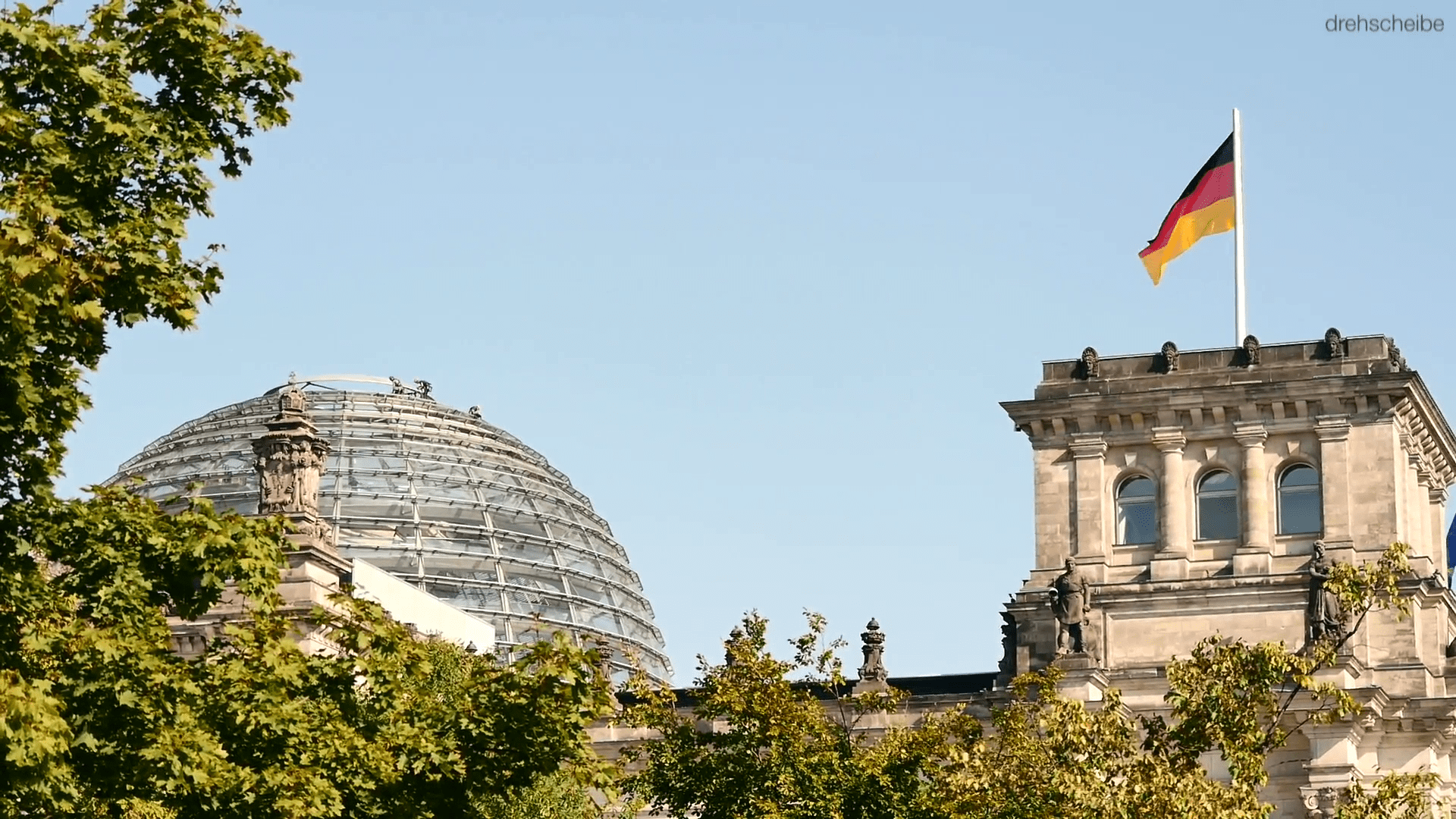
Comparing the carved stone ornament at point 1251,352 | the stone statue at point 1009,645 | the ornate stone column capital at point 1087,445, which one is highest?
the carved stone ornament at point 1251,352

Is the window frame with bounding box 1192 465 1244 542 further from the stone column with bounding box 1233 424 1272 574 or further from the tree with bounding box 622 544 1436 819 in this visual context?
the tree with bounding box 622 544 1436 819

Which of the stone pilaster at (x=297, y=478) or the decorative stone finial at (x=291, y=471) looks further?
the decorative stone finial at (x=291, y=471)

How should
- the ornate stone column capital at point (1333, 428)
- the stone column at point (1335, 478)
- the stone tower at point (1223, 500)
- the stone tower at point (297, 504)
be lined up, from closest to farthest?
the stone tower at point (297, 504)
the stone tower at point (1223, 500)
the stone column at point (1335, 478)
the ornate stone column capital at point (1333, 428)

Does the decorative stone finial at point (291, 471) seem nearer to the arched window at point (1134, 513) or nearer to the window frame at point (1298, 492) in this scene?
the arched window at point (1134, 513)

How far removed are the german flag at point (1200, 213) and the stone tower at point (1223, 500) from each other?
286cm

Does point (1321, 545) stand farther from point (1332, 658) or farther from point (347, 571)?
point (1332, 658)

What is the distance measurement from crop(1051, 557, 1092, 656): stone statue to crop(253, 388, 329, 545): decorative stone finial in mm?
20965

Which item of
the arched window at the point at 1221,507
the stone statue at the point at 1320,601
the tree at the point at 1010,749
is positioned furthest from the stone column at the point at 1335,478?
the tree at the point at 1010,749

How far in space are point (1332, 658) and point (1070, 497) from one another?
4816cm

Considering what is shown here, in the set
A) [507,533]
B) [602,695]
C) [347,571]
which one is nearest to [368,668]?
[602,695]

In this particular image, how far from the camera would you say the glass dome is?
132 metres

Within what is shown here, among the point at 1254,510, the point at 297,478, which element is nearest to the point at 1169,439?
the point at 1254,510

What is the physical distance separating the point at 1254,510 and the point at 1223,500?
1277 mm

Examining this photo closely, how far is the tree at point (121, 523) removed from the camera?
110 ft
